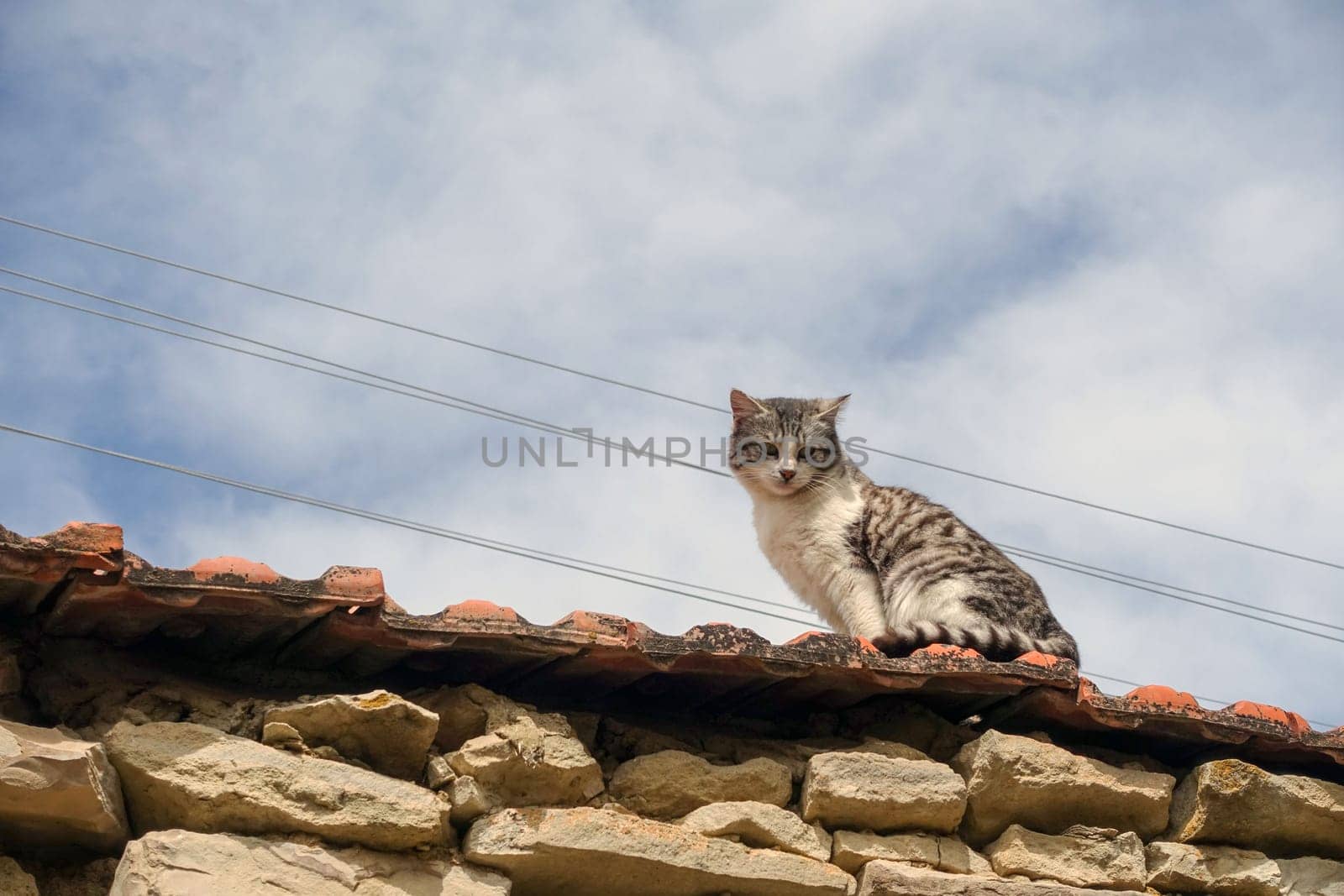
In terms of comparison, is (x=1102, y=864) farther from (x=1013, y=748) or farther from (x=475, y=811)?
(x=475, y=811)

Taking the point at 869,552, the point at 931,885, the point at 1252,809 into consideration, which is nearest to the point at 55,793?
the point at 931,885

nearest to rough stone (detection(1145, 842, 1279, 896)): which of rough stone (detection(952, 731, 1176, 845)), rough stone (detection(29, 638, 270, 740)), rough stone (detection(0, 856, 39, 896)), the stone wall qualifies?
the stone wall

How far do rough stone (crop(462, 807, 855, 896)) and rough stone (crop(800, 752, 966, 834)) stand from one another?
186mm

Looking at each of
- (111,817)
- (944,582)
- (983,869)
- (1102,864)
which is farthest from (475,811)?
(944,582)

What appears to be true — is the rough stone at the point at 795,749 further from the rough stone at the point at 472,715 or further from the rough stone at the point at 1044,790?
the rough stone at the point at 472,715

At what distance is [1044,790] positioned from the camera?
4098mm

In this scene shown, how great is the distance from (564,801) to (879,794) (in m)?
0.90

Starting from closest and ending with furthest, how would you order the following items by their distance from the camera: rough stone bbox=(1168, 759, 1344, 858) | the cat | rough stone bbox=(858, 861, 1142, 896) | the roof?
the roof, rough stone bbox=(858, 861, 1142, 896), rough stone bbox=(1168, 759, 1344, 858), the cat

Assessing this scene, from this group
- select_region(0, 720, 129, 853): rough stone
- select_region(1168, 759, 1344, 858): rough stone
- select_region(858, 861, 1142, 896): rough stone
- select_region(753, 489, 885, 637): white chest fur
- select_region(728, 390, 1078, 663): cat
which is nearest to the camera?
select_region(0, 720, 129, 853): rough stone

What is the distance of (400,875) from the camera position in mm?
3492

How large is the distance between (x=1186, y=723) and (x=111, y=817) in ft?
10.2

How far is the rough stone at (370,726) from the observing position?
11.9ft

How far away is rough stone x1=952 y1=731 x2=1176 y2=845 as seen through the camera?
407 centimetres

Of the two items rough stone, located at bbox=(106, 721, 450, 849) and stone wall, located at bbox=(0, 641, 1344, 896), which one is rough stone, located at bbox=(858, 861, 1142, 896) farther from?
rough stone, located at bbox=(106, 721, 450, 849)
